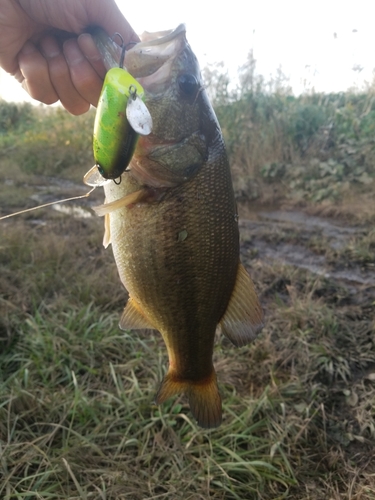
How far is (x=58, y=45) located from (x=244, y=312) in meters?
1.40

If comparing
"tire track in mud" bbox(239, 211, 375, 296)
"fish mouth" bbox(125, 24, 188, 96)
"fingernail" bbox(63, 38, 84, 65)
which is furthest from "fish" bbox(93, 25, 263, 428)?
"tire track in mud" bbox(239, 211, 375, 296)

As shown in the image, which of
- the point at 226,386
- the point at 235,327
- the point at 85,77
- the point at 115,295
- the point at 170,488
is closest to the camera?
the point at 235,327

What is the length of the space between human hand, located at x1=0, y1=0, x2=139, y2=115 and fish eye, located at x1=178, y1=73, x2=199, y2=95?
45 centimetres

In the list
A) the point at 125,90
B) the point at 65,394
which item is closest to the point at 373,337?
the point at 65,394

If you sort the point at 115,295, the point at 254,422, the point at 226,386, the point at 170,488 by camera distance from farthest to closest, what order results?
the point at 115,295
the point at 226,386
the point at 254,422
the point at 170,488

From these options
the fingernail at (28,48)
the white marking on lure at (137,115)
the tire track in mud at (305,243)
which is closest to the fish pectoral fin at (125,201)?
the white marking on lure at (137,115)

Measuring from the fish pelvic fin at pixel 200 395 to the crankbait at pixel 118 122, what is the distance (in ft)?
2.76

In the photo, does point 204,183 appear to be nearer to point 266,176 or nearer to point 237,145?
point 266,176

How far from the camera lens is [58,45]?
1.80 metres

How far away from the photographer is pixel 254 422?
2.38 metres

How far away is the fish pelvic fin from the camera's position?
1483mm

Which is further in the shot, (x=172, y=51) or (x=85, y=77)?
(x=85, y=77)

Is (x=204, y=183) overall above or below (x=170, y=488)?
above

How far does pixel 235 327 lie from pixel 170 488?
1134mm
